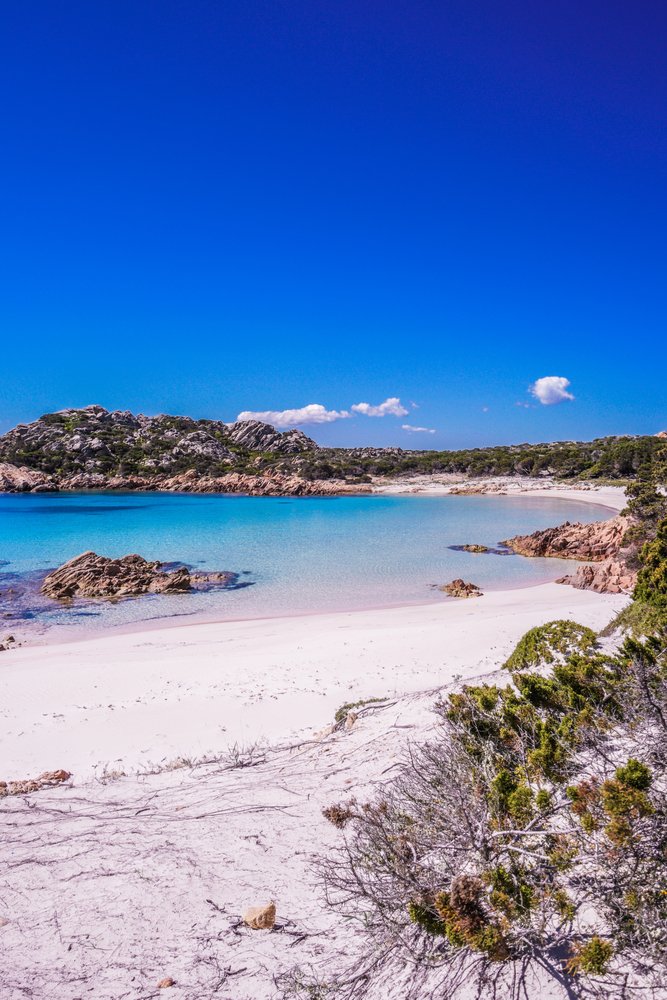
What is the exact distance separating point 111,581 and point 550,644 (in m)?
14.4

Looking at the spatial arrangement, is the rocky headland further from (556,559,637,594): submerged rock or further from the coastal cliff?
the coastal cliff

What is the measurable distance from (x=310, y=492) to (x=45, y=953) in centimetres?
6088

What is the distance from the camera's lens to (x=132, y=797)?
446 cm

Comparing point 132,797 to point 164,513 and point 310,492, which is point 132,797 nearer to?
point 164,513

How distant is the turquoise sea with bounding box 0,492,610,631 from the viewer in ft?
48.4

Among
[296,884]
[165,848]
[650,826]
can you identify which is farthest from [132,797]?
[650,826]

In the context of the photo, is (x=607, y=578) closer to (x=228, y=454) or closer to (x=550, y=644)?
(x=550, y=644)

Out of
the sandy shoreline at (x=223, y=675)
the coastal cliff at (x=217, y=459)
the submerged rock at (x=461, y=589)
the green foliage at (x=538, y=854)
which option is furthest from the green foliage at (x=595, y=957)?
the coastal cliff at (x=217, y=459)

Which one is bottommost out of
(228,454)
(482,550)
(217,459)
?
(482,550)

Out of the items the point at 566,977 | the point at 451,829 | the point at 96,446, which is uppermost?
the point at 96,446

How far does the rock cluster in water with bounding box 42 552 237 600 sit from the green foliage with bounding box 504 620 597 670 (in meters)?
12.4

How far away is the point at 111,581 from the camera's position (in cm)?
1655

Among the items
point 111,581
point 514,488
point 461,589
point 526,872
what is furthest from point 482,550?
point 514,488

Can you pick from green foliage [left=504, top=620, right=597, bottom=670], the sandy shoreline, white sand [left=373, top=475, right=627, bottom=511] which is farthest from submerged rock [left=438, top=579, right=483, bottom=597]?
white sand [left=373, top=475, right=627, bottom=511]
